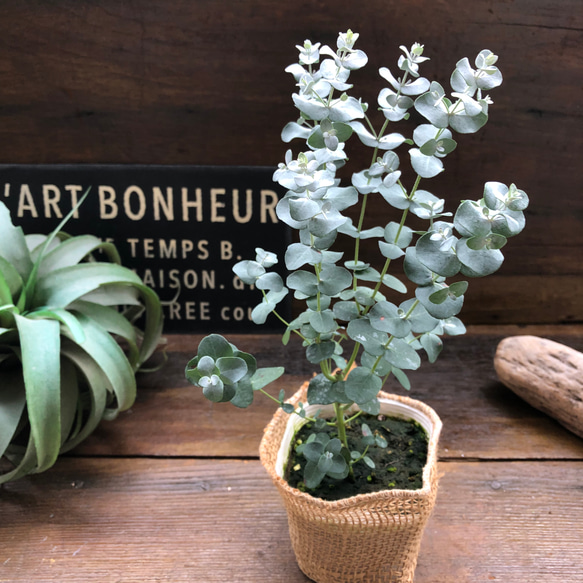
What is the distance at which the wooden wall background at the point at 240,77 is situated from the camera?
0.74 meters

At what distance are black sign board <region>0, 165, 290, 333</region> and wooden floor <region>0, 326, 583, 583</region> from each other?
177 mm

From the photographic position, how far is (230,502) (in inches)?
23.9

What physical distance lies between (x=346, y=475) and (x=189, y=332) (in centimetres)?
46

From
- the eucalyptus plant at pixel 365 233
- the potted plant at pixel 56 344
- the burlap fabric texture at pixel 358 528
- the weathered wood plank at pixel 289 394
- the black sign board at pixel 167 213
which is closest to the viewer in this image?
the eucalyptus plant at pixel 365 233

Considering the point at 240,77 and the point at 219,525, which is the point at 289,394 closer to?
the point at 219,525

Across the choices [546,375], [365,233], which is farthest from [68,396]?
[546,375]

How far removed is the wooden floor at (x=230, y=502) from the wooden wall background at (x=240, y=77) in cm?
33

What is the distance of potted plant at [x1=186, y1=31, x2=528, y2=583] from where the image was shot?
0.35 m

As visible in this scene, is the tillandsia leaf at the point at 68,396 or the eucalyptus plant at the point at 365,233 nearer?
the eucalyptus plant at the point at 365,233

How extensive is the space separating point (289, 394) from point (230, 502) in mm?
182

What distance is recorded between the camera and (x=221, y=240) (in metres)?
0.83

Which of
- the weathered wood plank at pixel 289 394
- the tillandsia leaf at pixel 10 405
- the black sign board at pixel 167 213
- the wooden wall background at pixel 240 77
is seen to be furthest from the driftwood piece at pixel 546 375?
the tillandsia leaf at pixel 10 405

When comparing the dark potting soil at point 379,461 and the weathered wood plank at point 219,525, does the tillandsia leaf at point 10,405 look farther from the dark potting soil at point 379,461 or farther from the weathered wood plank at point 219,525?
the dark potting soil at point 379,461

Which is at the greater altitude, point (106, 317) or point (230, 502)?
point (106, 317)
